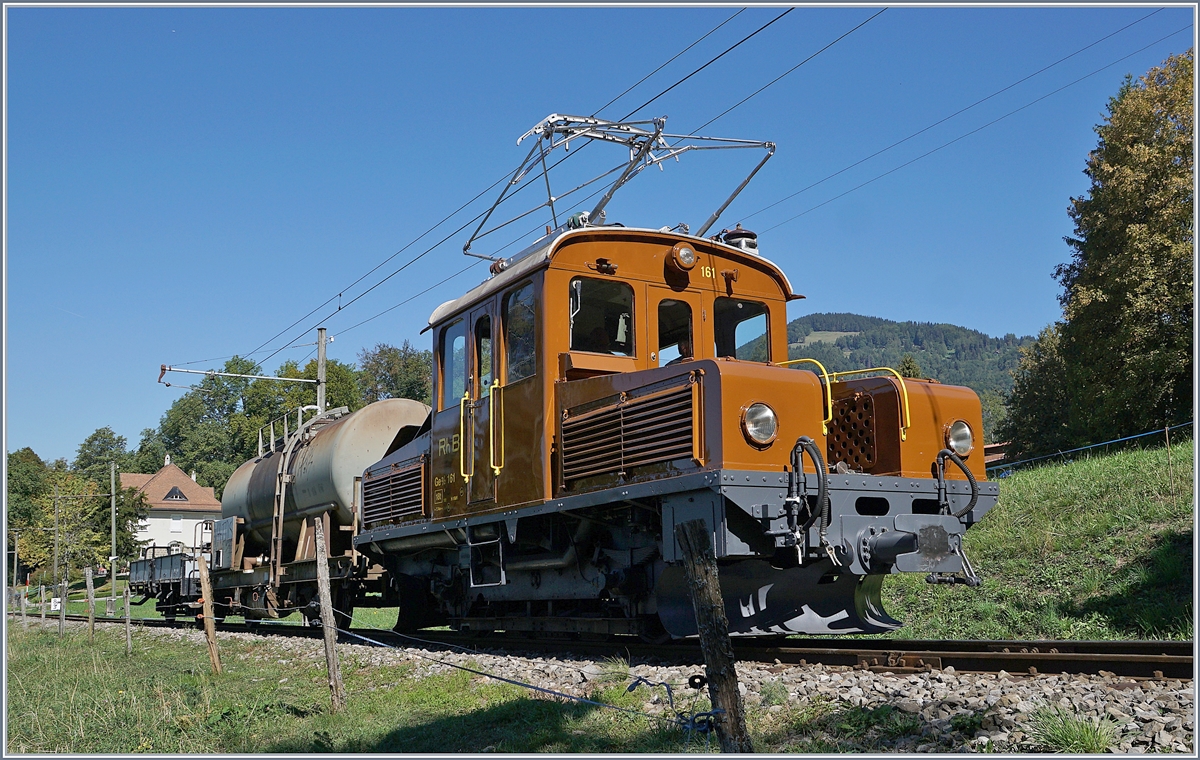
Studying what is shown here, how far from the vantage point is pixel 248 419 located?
67438mm

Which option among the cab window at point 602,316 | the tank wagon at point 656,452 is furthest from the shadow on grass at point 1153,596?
the cab window at point 602,316

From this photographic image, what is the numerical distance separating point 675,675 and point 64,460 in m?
105

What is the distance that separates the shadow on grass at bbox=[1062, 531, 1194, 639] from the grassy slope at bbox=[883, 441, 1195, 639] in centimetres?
1

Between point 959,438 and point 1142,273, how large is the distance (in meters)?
21.2

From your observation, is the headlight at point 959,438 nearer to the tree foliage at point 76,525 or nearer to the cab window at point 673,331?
the cab window at point 673,331

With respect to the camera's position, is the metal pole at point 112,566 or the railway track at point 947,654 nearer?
the railway track at point 947,654

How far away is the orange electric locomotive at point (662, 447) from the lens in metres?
7.72

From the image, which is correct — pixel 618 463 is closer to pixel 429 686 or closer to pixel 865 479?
pixel 865 479

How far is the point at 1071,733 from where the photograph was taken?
4934 mm

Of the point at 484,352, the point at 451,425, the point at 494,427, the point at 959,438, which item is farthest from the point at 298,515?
the point at 959,438

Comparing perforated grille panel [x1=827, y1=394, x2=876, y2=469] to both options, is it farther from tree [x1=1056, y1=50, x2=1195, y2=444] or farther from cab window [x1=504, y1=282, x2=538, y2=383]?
tree [x1=1056, y1=50, x2=1195, y2=444]

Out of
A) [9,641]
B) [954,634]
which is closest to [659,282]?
[954,634]

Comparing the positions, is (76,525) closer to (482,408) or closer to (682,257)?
(482,408)

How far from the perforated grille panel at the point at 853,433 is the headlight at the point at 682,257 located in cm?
195
